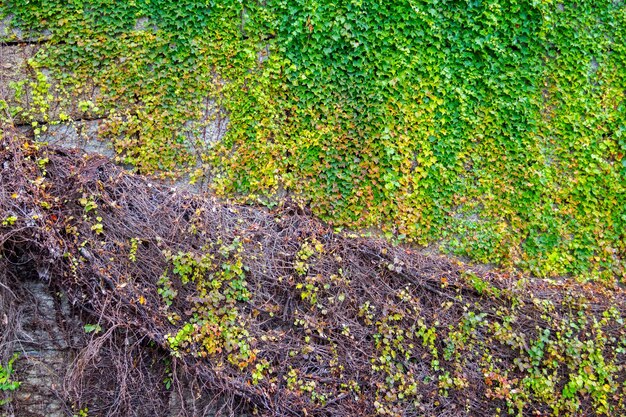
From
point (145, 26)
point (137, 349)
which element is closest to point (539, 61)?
point (145, 26)

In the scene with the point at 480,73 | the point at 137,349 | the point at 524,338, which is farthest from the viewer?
the point at 480,73

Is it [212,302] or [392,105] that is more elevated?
[392,105]

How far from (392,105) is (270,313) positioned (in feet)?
7.92

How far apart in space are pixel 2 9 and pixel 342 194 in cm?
372

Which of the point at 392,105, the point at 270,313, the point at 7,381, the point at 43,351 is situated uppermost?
the point at 392,105

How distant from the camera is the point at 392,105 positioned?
5621mm

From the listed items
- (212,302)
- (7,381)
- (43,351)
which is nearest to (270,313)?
(212,302)

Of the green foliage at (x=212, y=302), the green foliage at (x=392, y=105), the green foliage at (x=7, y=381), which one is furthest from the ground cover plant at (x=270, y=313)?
the green foliage at (x=392, y=105)

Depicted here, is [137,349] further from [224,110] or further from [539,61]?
[539,61]

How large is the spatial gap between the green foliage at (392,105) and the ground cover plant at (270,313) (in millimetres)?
413

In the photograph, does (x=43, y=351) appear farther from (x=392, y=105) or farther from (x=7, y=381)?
(x=392, y=105)

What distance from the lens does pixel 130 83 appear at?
5.38 metres

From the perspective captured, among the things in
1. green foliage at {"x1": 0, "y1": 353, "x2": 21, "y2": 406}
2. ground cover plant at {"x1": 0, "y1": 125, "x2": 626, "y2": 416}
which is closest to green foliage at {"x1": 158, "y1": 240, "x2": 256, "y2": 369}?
ground cover plant at {"x1": 0, "y1": 125, "x2": 626, "y2": 416}

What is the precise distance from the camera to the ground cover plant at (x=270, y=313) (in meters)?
4.77
